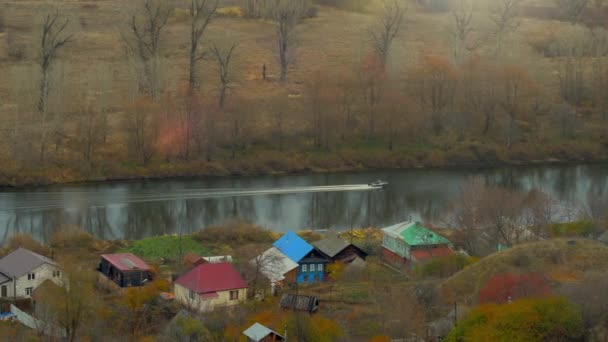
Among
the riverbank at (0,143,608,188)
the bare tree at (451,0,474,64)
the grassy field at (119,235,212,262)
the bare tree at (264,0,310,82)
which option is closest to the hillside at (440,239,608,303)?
the grassy field at (119,235,212,262)

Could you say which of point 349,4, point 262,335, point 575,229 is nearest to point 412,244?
point 575,229

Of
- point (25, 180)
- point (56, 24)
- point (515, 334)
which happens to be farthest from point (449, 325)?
point (56, 24)

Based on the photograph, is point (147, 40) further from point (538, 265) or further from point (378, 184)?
point (538, 265)

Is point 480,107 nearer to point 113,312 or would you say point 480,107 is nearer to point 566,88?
point 566,88

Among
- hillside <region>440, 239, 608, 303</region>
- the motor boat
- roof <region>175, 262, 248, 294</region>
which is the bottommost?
the motor boat

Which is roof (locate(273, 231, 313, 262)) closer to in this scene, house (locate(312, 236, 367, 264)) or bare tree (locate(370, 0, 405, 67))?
house (locate(312, 236, 367, 264))
